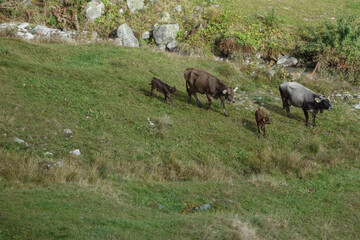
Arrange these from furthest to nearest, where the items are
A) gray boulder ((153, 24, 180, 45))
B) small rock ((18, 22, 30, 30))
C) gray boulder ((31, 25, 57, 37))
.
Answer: gray boulder ((153, 24, 180, 45)) → small rock ((18, 22, 30, 30)) → gray boulder ((31, 25, 57, 37))

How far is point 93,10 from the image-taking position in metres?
30.7

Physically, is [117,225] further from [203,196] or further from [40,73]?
[40,73]

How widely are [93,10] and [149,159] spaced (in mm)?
18866

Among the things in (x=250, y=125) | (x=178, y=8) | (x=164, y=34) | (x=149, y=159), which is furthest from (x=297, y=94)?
(x=178, y=8)

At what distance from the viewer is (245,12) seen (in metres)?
33.2

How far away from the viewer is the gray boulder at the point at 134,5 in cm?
3201

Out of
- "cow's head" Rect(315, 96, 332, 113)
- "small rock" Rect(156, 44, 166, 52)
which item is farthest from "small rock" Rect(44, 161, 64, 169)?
"small rock" Rect(156, 44, 166, 52)

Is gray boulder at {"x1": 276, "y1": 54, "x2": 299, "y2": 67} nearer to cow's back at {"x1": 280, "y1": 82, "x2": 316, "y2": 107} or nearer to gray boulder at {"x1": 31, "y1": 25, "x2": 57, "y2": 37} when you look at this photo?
cow's back at {"x1": 280, "y1": 82, "x2": 316, "y2": 107}

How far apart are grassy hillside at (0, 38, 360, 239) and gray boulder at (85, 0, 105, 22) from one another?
6783mm

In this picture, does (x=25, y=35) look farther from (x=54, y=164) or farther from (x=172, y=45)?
(x=54, y=164)

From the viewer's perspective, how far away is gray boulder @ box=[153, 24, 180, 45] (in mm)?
29797

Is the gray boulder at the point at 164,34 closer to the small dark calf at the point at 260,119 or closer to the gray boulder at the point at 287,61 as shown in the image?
the gray boulder at the point at 287,61

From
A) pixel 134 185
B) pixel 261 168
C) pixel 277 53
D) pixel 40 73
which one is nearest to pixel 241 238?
pixel 134 185

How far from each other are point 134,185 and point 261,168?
5332 millimetres
